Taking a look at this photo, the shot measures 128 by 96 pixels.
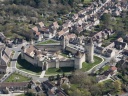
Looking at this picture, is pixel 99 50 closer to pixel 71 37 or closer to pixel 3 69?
pixel 71 37

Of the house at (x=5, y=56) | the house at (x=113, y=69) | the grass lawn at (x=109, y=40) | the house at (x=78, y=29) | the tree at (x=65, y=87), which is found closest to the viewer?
the tree at (x=65, y=87)

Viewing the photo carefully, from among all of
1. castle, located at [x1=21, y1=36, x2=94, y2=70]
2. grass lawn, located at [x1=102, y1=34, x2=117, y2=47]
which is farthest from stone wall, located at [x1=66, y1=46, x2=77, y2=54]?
grass lawn, located at [x1=102, y1=34, x2=117, y2=47]

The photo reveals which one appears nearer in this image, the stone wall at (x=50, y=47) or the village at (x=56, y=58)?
the village at (x=56, y=58)

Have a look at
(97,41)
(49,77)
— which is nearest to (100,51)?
(97,41)

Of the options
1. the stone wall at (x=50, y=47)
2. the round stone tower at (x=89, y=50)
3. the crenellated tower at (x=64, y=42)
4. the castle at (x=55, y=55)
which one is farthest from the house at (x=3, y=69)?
the round stone tower at (x=89, y=50)

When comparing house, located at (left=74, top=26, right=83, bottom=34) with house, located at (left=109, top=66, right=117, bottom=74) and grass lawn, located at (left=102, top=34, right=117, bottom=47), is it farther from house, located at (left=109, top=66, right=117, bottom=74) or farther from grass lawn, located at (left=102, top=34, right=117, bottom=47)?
house, located at (left=109, top=66, right=117, bottom=74)

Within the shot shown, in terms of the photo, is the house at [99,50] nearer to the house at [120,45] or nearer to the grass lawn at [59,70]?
the house at [120,45]

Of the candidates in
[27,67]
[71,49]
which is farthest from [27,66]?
[71,49]

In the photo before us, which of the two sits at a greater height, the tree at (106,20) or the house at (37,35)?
the tree at (106,20)
